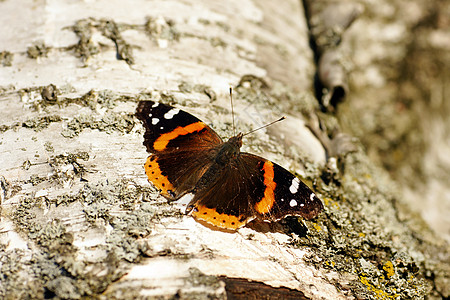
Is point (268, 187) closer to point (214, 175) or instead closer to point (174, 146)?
point (214, 175)

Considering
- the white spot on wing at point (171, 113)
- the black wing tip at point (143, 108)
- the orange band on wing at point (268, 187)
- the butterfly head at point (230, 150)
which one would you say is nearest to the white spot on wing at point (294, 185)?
the orange band on wing at point (268, 187)

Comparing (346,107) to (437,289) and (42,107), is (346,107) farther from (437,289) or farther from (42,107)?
(42,107)

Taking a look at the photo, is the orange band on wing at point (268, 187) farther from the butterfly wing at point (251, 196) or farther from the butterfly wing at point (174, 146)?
the butterfly wing at point (174, 146)

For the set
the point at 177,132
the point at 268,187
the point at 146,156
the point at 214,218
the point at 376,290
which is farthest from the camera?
the point at 177,132

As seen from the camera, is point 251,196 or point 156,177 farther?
point 251,196

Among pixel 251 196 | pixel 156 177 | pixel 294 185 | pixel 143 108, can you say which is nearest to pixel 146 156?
pixel 156 177

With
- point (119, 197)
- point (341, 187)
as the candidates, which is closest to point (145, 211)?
point (119, 197)
